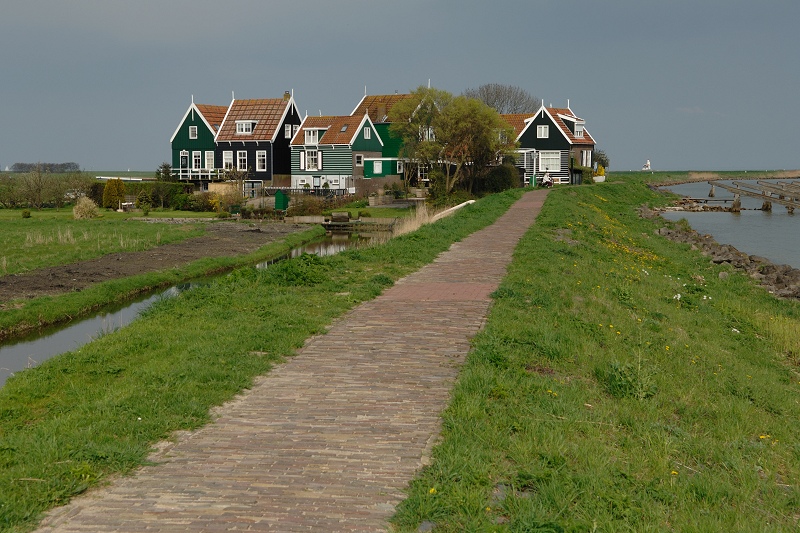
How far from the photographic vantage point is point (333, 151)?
201 feet

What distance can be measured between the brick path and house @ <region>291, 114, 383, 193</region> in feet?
164

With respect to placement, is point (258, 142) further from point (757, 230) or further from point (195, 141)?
point (757, 230)

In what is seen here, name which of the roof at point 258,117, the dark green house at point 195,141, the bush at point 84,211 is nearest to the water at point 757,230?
the roof at point 258,117

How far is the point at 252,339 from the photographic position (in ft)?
34.2

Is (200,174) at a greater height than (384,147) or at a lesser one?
lesser

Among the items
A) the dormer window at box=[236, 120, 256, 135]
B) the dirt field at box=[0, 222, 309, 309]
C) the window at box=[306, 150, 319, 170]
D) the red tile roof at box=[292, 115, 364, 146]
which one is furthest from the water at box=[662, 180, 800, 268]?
the dormer window at box=[236, 120, 256, 135]

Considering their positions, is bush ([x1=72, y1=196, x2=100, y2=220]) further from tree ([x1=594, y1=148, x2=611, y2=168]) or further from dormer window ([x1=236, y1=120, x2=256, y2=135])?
tree ([x1=594, y1=148, x2=611, y2=168])

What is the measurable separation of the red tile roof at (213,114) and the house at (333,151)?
7.82 metres

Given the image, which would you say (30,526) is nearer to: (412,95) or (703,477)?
(703,477)

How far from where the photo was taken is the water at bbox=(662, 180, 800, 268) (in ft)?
112

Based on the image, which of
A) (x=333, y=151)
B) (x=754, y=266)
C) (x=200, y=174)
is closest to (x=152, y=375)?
(x=754, y=266)

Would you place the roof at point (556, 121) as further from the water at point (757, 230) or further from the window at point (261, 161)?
the window at point (261, 161)

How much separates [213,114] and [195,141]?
3121 millimetres

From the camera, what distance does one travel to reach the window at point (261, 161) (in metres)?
63.9
